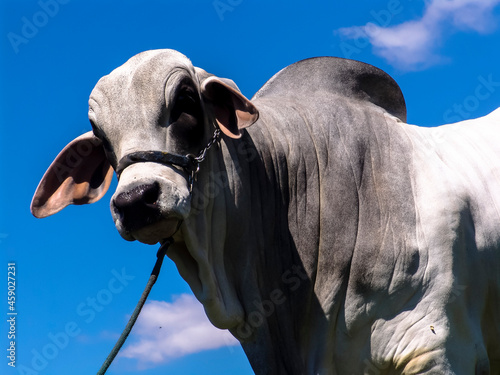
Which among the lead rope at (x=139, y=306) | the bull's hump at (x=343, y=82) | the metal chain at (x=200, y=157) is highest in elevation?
the bull's hump at (x=343, y=82)

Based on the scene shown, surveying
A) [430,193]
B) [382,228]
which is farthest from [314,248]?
[430,193]

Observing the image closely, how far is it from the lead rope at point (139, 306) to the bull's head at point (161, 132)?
0.13 meters

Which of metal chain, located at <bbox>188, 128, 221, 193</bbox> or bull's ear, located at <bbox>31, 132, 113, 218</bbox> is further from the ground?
bull's ear, located at <bbox>31, 132, 113, 218</bbox>

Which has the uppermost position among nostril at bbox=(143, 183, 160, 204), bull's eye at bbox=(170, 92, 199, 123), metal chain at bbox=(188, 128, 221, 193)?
bull's eye at bbox=(170, 92, 199, 123)

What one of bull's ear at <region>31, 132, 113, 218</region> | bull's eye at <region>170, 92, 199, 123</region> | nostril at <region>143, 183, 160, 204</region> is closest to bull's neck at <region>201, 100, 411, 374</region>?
bull's eye at <region>170, 92, 199, 123</region>

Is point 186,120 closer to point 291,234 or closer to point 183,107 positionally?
point 183,107

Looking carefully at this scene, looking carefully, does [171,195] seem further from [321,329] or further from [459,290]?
[459,290]

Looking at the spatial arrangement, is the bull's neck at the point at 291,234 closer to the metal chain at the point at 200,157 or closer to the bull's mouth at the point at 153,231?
the metal chain at the point at 200,157

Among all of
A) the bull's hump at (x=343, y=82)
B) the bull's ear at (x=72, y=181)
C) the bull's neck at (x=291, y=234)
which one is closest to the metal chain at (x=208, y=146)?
the bull's neck at (x=291, y=234)

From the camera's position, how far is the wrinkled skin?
570cm

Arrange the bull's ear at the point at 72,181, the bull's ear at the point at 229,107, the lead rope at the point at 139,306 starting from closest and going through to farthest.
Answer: the lead rope at the point at 139,306 < the bull's ear at the point at 229,107 < the bull's ear at the point at 72,181

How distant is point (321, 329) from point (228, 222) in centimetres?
89

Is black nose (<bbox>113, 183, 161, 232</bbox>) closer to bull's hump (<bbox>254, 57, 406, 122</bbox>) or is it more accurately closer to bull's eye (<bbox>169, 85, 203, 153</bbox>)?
bull's eye (<bbox>169, 85, 203, 153</bbox>)

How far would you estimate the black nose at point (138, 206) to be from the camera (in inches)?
206
